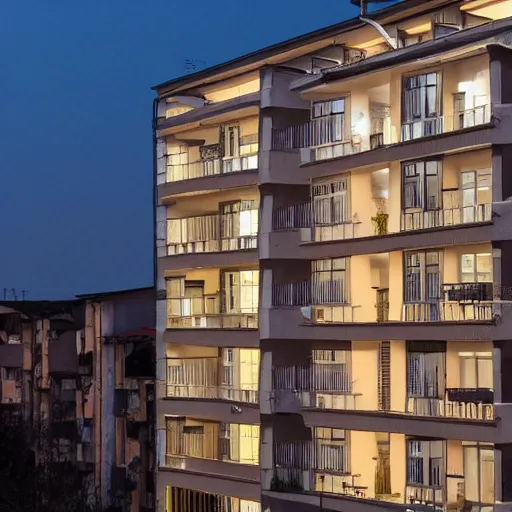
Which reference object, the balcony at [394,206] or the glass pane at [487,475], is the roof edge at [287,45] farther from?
the glass pane at [487,475]

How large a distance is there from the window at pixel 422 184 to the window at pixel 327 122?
9.50 feet

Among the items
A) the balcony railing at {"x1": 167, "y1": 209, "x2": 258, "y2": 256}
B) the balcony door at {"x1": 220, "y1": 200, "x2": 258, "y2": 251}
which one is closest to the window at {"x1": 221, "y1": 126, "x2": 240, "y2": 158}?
the balcony door at {"x1": 220, "y1": 200, "x2": 258, "y2": 251}

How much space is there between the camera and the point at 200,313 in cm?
4231

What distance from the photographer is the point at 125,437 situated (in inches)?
1890

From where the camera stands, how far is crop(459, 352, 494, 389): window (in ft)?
107

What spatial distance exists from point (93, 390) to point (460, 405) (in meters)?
19.4

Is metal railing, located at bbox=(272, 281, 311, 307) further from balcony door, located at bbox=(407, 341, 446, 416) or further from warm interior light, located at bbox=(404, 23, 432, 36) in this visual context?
warm interior light, located at bbox=(404, 23, 432, 36)

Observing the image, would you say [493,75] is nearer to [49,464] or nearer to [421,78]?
[421,78]

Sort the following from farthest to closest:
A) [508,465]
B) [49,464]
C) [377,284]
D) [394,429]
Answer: [49,464]
[377,284]
[394,429]
[508,465]

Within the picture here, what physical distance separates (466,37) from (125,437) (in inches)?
810

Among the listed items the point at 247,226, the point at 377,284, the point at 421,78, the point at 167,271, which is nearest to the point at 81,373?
the point at 167,271

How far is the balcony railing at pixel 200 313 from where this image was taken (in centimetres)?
4097

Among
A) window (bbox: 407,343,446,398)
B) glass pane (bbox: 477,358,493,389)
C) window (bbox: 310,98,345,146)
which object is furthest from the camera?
window (bbox: 310,98,345,146)

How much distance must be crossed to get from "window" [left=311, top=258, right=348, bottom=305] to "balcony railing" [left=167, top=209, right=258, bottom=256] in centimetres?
291
